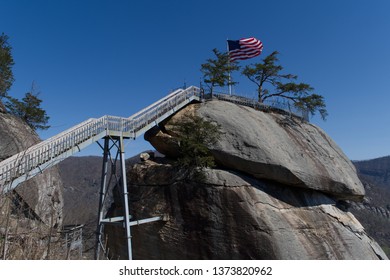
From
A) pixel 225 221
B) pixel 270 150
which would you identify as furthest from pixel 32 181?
pixel 270 150

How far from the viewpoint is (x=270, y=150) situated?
16500mm

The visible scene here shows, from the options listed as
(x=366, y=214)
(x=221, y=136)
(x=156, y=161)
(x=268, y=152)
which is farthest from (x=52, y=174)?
(x=366, y=214)

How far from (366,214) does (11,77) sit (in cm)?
19257

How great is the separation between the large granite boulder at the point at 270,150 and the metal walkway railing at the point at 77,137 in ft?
3.62

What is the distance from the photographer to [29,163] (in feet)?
34.7

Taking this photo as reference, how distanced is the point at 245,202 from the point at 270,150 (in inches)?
139

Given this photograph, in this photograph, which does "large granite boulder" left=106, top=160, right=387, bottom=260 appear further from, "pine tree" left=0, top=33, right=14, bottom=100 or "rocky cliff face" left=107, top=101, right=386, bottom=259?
"pine tree" left=0, top=33, right=14, bottom=100

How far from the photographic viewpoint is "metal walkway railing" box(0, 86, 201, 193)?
999 cm

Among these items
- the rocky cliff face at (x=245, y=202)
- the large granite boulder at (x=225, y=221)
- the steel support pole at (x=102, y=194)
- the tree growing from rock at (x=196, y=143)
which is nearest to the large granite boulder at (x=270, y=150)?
the rocky cliff face at (x=245, y=202)

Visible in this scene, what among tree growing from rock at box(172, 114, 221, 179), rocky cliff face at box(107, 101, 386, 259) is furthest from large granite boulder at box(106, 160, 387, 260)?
tree growing from rock at box(172, 114, 221, 179)

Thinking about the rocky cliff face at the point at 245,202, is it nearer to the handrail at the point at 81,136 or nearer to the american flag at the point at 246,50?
the handrail at the point at 81,136

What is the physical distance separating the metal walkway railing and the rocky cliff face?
1.15m

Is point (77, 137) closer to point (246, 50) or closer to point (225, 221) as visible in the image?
point (225, 221)

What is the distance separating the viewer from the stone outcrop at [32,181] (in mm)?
15391
